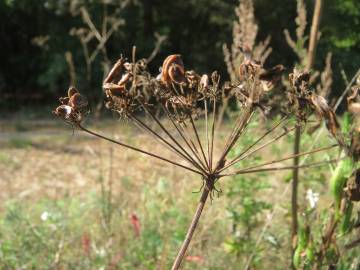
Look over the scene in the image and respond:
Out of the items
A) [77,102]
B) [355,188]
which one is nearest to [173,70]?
[77,102]

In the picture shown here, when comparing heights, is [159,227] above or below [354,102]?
below

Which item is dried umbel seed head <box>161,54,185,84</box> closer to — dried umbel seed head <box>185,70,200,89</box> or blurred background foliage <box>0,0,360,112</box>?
dried umbel seed head <box>185,70,200,89</box>

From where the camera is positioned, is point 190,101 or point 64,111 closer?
point 64,111

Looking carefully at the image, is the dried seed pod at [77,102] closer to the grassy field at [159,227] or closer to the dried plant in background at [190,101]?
the dried plant in background at [190,101]

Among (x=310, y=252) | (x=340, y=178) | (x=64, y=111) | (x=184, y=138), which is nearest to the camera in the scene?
(x=64, y=111)

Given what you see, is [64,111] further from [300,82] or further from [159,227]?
[159,227]

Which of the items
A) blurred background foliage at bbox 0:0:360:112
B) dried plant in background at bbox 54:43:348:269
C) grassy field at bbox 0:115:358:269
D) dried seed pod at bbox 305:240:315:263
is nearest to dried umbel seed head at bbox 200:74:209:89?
dried plant in background at bbox 54:43:348:269
